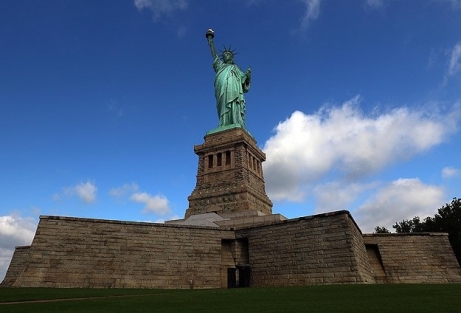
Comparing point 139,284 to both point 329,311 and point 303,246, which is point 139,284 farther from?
point 329,311

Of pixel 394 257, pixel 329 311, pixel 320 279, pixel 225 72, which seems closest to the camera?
pixel 329 311

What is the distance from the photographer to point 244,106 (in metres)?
40.2

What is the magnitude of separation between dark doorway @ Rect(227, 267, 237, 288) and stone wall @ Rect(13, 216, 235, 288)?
0.70m

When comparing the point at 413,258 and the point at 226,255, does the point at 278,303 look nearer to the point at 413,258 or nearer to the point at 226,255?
the point at 226,255

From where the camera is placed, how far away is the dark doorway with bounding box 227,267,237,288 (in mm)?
20281

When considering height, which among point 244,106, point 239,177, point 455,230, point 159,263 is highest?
point 244,106

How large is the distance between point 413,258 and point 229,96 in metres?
24.6

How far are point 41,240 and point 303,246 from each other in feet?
47.2

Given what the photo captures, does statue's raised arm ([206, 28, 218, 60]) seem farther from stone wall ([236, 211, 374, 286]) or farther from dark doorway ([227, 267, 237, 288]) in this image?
dark doorway ([227, 267, 237, 288])

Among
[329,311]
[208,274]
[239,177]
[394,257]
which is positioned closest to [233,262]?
[208,274]

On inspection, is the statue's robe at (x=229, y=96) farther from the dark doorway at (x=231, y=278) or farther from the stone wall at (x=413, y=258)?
the stone wall at (x=413, y=258)

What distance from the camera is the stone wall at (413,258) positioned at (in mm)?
20844

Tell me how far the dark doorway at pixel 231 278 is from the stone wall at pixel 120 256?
70cm

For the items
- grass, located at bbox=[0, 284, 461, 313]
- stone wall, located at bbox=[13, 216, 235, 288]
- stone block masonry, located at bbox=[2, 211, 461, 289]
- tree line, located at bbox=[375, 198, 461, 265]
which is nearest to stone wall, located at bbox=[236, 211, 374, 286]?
stone block masonry, located at bbox=[2, 211, 461, 289]
